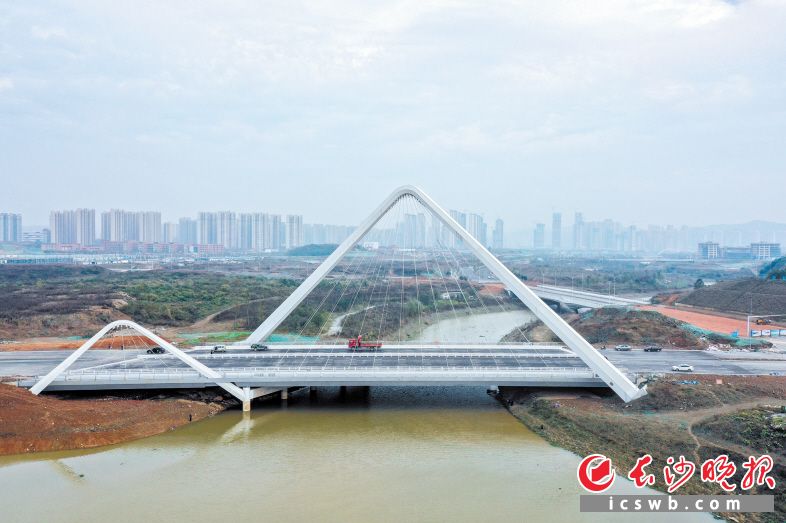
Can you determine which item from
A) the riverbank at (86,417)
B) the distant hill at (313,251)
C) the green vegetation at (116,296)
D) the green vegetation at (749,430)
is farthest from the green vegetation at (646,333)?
the distant hill at (313,251)

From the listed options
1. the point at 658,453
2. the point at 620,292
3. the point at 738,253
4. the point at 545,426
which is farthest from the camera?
the point at 738,253

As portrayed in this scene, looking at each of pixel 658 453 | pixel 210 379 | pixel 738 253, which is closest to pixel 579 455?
pixel 658 453

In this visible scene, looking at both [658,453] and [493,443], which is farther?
[493,443]

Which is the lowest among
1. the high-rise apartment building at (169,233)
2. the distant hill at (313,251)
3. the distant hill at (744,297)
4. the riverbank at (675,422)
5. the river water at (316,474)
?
the river water at (316,474)

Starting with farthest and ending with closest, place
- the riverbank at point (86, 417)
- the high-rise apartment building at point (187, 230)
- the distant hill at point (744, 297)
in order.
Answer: the high-rise apartment building at point (187, 230) < the distant hill at point (744, 297) < the riverbank at point (86, 417)

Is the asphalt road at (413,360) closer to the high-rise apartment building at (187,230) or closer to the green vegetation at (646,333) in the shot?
the green vegetation at (646,333)

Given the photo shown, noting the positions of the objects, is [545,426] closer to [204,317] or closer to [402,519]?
[402,519]

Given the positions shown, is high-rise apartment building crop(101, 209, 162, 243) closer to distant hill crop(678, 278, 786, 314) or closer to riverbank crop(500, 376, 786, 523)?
distant hill crop(678, 278, 786, 314)
